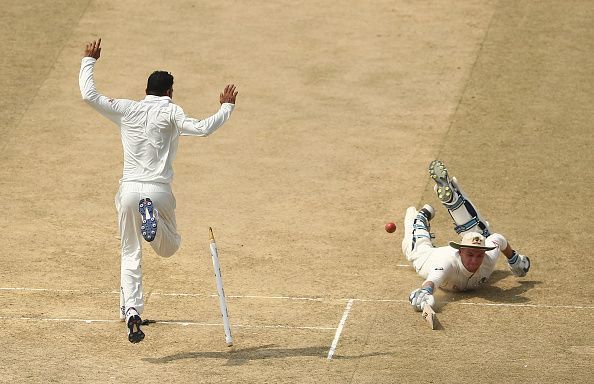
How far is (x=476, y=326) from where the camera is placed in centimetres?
1380

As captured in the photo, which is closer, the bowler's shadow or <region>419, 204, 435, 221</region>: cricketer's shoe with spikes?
the bowler's shadow

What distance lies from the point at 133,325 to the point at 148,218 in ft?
3.36

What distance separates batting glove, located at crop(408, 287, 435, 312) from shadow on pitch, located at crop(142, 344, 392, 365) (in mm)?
1098

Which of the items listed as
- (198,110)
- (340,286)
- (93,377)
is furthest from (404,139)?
(93,377)

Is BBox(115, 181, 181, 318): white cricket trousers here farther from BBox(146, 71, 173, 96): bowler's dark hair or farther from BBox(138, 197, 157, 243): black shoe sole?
BBox(146, 71, 173, 96): bowler's dark hair

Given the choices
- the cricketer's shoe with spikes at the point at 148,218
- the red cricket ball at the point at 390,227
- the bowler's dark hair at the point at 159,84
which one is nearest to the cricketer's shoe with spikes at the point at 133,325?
the cricketer's shoe with spikes at the point at 148,218

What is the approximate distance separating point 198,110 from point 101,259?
15.7 ft

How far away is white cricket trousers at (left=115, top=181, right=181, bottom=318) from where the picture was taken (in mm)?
12914

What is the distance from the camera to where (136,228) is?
13039 millimetres

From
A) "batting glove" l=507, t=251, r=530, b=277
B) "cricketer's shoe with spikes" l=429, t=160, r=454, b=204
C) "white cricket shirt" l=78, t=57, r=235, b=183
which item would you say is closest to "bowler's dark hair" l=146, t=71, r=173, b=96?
"white cricket shirt" l=78, t=57, r=235, b=183

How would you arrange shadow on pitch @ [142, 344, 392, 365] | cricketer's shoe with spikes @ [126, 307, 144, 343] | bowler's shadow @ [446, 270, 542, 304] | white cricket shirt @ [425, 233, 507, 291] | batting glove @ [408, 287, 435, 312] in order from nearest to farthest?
cricketer's shoe with spikes @ [126, 307, 144, 343] → shadow on pitch @ [142, 344, 392, 365] → batting glove @ [408, 287, 435, 312] → white cricket shirt @ [425, 233, 507, 291] → bowler's shadow @ [446, 270, 542, 304]

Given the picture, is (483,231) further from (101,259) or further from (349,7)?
(349,7)

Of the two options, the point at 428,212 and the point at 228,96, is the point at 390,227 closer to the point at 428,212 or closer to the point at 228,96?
the point at 428,212

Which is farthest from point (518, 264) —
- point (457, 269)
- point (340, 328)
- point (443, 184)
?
point (340, 328)
